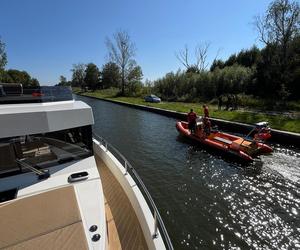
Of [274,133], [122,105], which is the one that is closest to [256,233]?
[274,133]

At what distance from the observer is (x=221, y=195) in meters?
8.17

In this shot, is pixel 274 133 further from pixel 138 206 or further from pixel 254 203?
pixel 138 206

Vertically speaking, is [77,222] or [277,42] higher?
[277,42]

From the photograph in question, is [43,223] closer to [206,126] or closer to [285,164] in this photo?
[285,164]

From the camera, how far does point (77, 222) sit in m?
3.34

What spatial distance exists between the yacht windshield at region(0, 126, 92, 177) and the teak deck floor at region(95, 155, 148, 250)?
1.38 metres

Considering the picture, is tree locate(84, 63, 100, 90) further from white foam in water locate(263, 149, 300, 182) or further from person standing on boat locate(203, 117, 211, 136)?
white foam in water locate(263, 149, 300, 182)

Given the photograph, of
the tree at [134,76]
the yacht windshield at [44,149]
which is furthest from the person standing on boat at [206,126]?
the tree at [134,76]

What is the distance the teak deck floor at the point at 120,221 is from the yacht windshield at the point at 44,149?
4.52ft

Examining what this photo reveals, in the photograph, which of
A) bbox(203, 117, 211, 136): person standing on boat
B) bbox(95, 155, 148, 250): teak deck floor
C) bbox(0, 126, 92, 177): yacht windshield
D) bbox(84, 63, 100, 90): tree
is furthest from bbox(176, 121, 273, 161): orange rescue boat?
bbox(84, 63, 100, 90): tree

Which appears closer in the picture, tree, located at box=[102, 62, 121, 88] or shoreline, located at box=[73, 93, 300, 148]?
shoreline, located at box=[73, 93, 300, 148]

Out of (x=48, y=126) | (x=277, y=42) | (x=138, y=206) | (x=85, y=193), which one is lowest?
(x=138, y=206)

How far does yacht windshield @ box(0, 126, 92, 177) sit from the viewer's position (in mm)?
4375

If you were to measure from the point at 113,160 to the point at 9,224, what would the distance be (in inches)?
159
